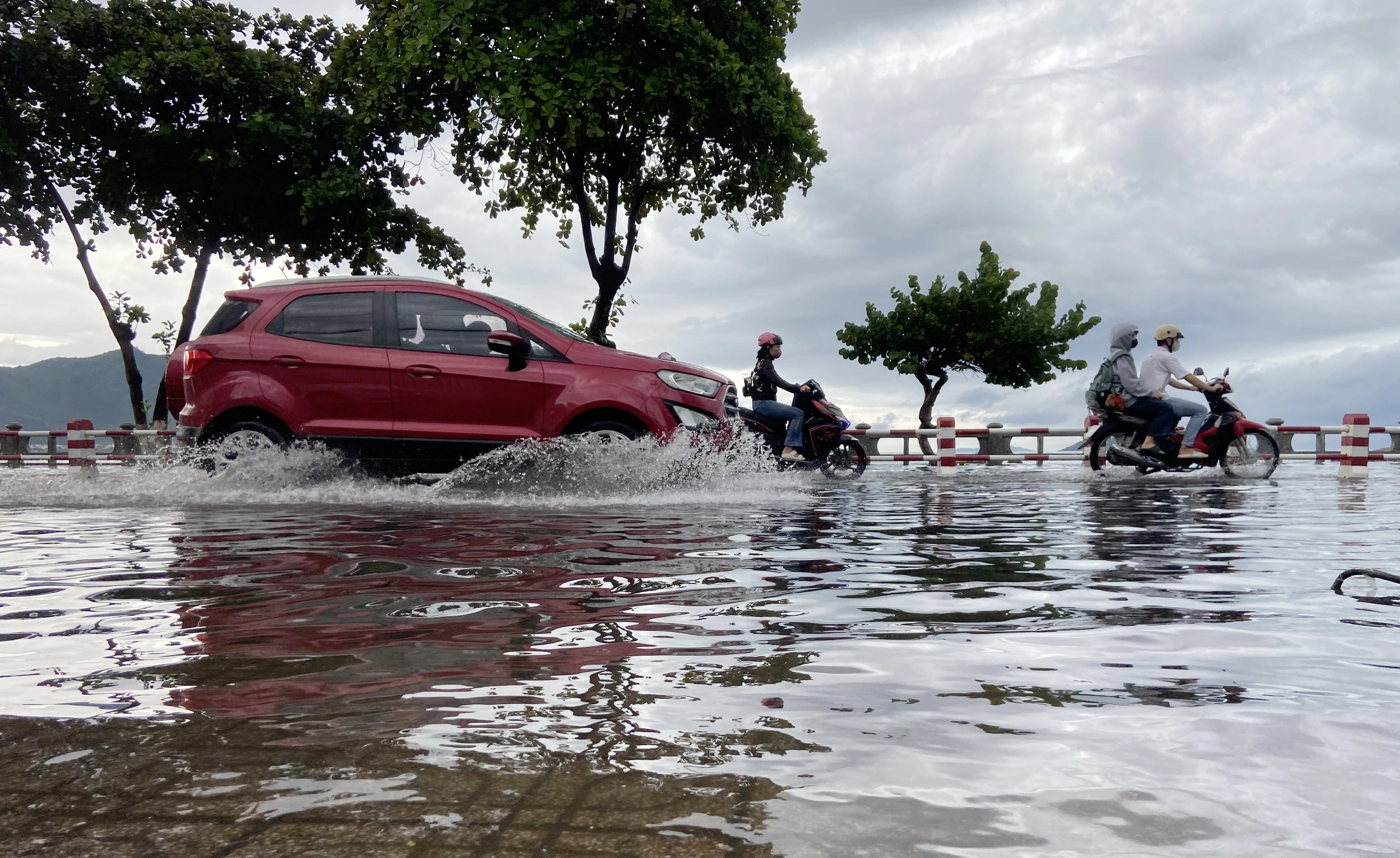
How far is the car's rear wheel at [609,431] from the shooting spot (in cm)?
975

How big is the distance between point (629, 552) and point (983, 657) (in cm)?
276

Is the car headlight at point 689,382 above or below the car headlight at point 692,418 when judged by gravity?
above

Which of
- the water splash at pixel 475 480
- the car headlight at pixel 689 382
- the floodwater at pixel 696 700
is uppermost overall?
the car headlight at pixel 689 382

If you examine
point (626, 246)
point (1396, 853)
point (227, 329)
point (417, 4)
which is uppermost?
point (417, 4)

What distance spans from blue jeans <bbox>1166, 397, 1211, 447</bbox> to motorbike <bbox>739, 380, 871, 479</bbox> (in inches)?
153

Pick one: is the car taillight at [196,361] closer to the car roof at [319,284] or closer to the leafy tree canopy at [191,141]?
the car roof at [319,284]

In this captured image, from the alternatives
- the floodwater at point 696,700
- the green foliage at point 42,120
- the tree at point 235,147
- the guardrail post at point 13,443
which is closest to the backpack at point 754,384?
the floodwater at point 696,700

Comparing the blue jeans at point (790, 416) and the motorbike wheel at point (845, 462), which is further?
the motorbike wheel at point (845, 462)

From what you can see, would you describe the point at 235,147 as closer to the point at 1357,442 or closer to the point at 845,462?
the point at 845,462

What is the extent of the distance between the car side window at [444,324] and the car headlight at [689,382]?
57.1 inches

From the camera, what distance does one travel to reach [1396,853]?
165 centimetres

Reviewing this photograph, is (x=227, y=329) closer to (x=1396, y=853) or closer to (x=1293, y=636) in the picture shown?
(x=1293, y=636)

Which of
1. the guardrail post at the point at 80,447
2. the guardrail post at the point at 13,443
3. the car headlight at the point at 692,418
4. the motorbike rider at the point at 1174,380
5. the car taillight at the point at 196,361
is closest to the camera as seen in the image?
the car taillight at the point at 196,361

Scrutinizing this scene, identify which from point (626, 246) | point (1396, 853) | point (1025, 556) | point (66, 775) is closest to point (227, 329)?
point (1025, 556)
